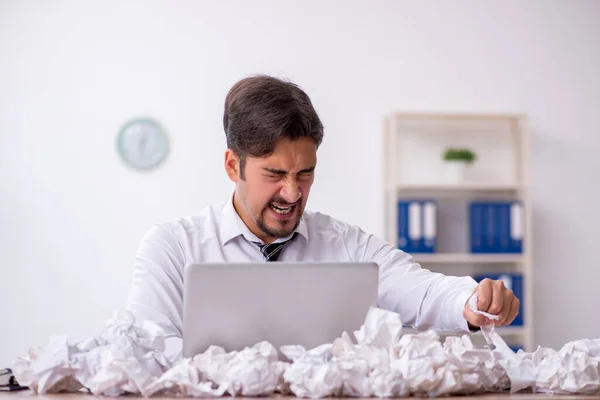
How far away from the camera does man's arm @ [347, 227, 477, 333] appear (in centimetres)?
192

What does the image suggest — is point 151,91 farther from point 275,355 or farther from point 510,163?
point 275,355

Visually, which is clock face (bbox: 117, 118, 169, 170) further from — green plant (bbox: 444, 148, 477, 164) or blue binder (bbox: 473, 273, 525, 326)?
blue binder (bbox: 473, 273, 525, 326)

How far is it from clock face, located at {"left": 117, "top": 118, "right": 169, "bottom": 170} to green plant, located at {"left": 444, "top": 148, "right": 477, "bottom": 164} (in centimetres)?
160

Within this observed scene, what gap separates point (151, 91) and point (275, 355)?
3454 millimetres

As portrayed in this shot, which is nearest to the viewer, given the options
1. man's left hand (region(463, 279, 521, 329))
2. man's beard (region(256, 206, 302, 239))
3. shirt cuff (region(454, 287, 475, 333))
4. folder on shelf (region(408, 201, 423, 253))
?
man's left hand (region(463, 279, 521, 329))

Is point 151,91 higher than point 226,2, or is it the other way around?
point 226,2

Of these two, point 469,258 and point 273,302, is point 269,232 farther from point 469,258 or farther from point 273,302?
point 469,258

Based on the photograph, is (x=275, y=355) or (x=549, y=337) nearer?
(x=275, y=355)

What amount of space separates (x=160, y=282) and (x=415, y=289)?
689 millimetres

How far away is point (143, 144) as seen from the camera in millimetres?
4492

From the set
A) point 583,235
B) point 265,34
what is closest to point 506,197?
point 583,235

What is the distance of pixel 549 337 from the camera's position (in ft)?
15.2

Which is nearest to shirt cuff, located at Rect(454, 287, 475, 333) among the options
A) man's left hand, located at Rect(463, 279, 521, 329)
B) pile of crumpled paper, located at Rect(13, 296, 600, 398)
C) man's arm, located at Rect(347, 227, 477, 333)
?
man's arm, located at Rect(347, 227, 477, 333)

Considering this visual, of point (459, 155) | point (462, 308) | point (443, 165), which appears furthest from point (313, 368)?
point (443, 165)
